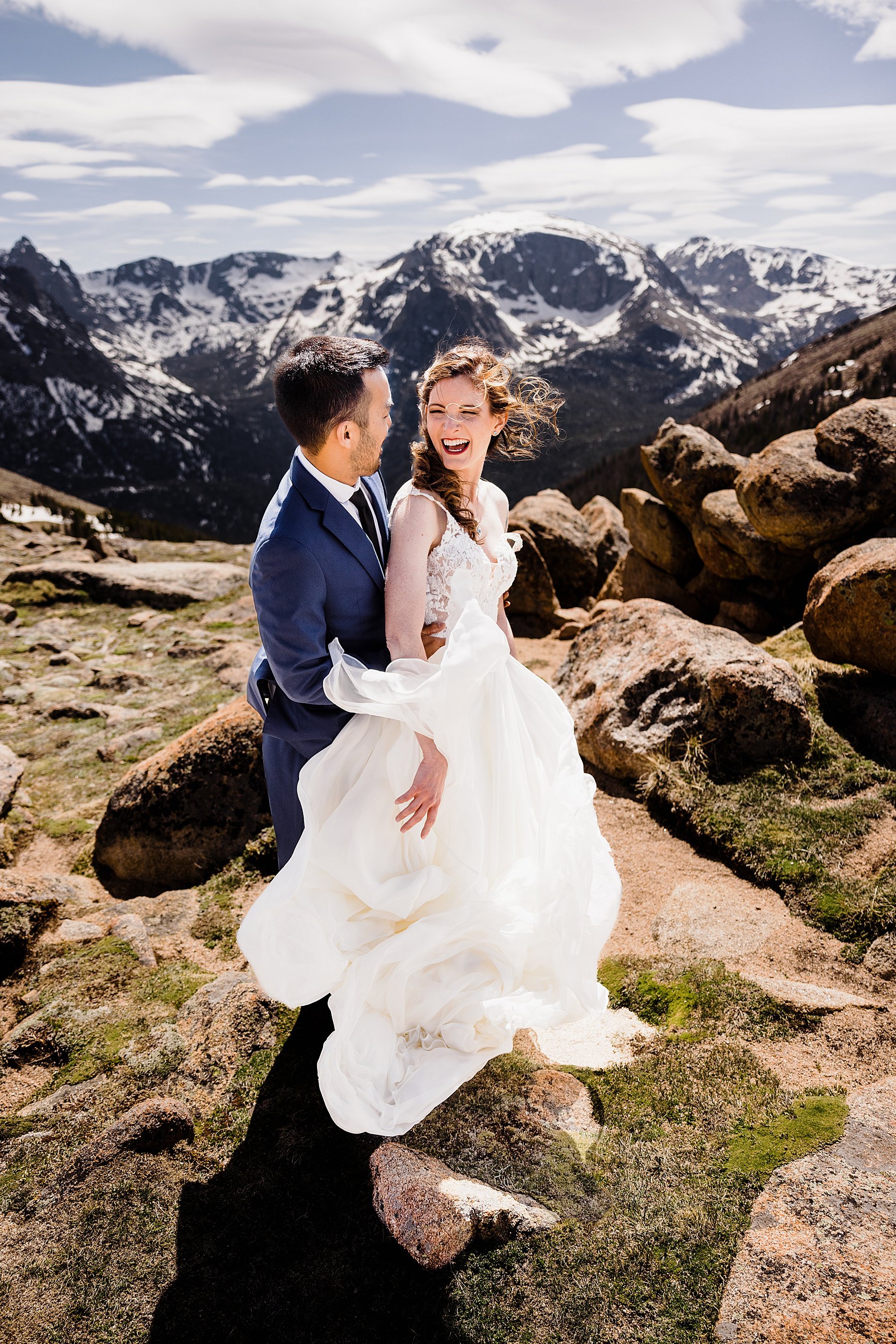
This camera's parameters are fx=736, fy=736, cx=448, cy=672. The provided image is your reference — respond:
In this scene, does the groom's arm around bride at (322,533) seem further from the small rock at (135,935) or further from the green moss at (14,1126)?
the small rock at (135,935)

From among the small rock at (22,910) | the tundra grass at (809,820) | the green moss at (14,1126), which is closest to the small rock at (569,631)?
the tundra grass at (809,820)

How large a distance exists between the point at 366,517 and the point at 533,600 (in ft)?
30.7

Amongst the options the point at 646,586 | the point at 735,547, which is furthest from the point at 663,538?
the point at 735,547

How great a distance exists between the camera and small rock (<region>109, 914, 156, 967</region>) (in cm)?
503

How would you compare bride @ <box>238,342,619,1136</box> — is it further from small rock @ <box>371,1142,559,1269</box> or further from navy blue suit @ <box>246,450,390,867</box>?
small rock @ <box>371,1142,559,1269</box>

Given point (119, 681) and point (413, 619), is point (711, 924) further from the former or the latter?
point (119, 681)

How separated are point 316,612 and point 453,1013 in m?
1.94

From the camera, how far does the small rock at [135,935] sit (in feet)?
16.5

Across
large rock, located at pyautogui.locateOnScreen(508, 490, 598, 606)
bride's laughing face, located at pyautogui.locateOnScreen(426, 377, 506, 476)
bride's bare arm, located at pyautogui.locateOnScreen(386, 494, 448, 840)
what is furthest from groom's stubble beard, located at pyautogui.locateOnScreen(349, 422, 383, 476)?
large rock, located at pyautogui.locateOnScreen(508, 490, 598, 606)

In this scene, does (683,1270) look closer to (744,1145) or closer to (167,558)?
(744,1145)

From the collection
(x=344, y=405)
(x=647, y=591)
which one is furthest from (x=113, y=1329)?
(x=647, y=591)

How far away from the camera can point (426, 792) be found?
3.45 meters

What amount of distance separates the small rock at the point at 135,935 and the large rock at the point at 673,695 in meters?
4.17

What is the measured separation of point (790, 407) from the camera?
7500cm
